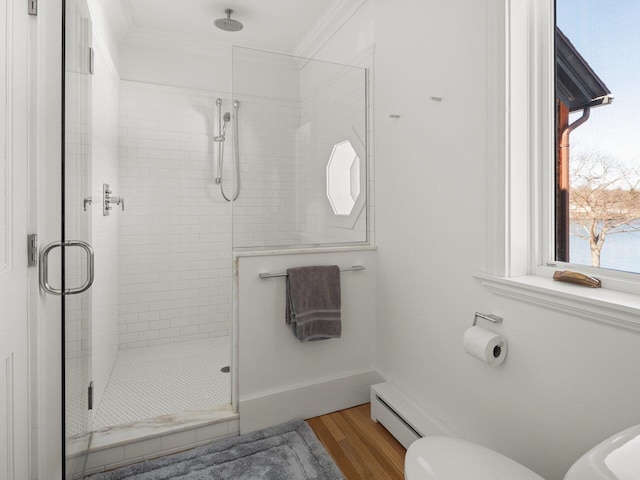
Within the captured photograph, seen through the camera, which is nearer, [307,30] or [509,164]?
[509,164]

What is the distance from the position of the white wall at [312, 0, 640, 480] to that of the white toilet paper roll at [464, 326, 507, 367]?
1.4 inches

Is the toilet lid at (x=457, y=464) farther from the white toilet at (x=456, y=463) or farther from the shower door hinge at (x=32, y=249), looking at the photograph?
the shower door hinge at (x=32, y=249)

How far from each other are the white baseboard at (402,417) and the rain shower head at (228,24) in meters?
2.67

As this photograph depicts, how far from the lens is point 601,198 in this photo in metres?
1.25

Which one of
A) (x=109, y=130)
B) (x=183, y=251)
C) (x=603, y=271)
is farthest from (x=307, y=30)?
(x=603, y=271)

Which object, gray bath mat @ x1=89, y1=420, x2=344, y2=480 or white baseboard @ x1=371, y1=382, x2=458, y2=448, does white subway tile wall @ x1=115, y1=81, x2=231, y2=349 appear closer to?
gray bath mat @ x1=89, y1=420, x2=344, y2=480

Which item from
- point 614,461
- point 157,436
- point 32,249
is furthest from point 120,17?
point 614,461

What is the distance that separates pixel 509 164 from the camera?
4.52 ft

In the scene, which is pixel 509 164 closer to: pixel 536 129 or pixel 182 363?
pixel 536 129

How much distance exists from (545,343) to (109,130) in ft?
9.20

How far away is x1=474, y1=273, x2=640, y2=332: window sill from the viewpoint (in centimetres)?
101

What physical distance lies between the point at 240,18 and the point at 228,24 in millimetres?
99

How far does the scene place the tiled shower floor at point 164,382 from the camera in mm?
2033

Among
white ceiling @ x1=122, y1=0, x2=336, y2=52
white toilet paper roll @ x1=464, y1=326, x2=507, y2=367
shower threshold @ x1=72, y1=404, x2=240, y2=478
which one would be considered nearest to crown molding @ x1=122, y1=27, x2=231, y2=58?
white ceiling @ x1=122, y1=0, x2=336, y2=52
